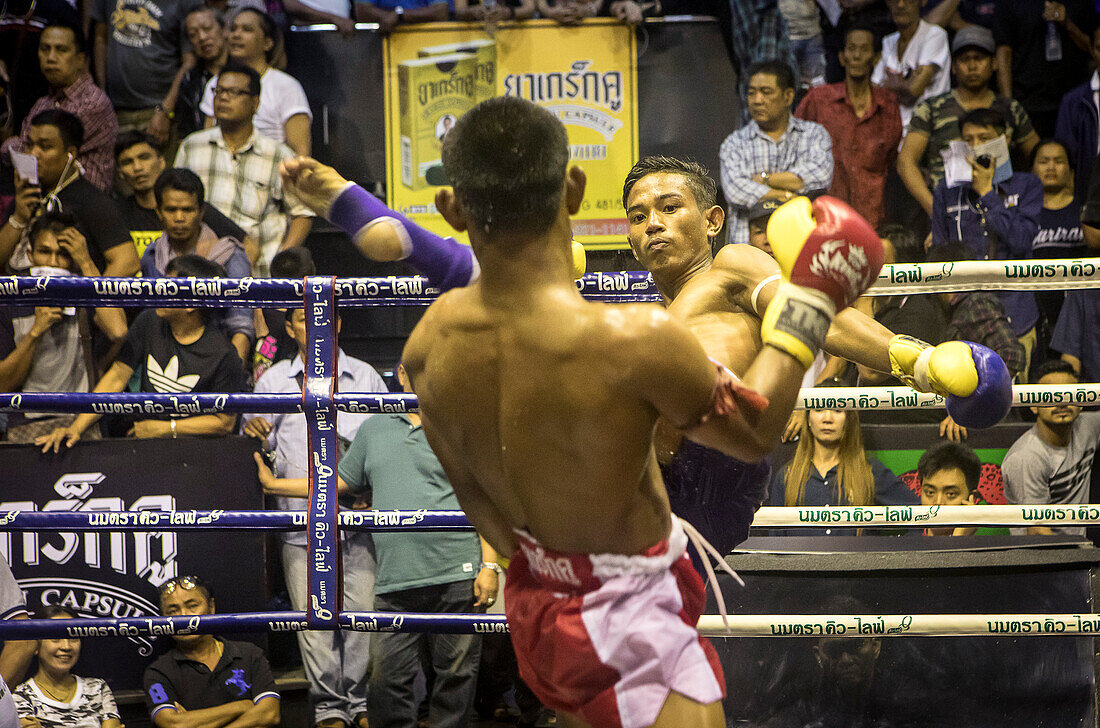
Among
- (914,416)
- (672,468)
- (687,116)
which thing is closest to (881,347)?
(672,468)

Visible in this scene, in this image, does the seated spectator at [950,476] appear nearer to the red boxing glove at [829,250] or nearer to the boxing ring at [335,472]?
the boxing ring at [335,472]

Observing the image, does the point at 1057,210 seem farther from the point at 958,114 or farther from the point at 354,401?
the point at 354,401

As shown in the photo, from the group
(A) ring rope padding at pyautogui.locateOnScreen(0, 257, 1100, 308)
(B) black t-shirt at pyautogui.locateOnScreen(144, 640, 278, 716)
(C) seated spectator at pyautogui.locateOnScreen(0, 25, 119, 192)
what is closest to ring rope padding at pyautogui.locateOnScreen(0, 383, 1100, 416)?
(A) ring rope padding at pyautogui.locateOnScreen(0, 257, 1100, 308)

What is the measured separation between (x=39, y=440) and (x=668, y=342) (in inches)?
128

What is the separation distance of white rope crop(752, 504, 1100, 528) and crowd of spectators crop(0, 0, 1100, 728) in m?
1.24

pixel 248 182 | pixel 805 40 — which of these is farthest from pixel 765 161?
pixel 248 182

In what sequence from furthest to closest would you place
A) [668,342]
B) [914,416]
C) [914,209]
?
[914,209] → [914,416] → [668,342]

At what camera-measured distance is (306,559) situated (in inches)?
157

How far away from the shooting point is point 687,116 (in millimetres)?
6117

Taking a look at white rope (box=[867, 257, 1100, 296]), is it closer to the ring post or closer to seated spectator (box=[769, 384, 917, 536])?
seated spectator (box=[769, 384, 917, 536])

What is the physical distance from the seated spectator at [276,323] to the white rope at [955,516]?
2.86 meters

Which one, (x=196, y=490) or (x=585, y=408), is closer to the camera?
(x=585, y=408)

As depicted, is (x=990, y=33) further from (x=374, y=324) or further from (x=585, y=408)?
(x=585, y=408)

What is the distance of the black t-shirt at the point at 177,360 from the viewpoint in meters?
4.32
